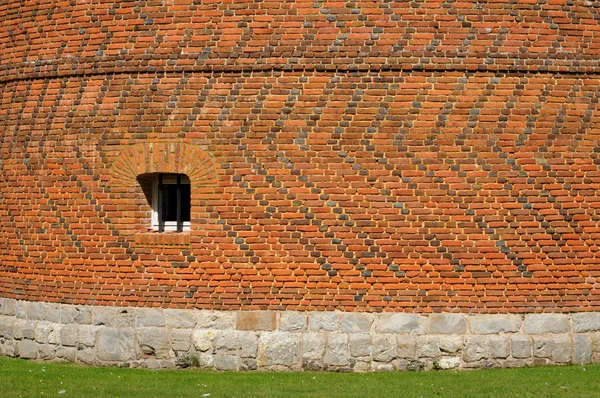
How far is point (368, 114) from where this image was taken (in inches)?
555

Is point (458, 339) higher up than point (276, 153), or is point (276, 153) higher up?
point (276, 153)

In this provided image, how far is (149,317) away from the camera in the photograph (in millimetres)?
14430

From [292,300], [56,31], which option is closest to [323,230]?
[292,300]

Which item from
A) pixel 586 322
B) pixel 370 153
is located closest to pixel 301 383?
pixel 370 153

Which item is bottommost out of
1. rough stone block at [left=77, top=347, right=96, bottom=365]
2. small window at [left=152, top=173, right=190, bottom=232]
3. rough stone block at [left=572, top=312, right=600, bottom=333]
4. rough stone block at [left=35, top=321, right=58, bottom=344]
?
rough stone block at [left=77, top=347, right=96, bottom=365]

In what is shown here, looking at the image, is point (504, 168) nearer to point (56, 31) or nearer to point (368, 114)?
point (368, 114)

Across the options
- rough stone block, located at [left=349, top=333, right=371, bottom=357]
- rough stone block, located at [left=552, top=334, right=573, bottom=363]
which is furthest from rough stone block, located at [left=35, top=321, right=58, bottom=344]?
rough stone block, located at [left=552, top=334, right=573, bottom=363]

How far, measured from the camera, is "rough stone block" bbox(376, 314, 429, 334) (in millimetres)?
13977

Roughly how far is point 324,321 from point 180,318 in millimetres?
1780

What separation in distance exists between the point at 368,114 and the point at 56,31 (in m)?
4.28

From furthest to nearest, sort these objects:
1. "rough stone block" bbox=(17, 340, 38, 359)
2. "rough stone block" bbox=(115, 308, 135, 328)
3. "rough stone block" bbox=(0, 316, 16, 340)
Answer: "rough stone block" bbox=(0, 316, 16, 340)
"rough stone block" bbox=(17, 340, 38, 359)
"rough stone block" bbox=(115, 308, 135, 328)

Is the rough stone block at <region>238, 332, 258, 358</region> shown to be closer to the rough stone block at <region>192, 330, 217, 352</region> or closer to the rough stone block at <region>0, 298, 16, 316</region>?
the rough stone block at <region>192, 330, 217, 352</region>

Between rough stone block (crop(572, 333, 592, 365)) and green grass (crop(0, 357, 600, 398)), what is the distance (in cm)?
17

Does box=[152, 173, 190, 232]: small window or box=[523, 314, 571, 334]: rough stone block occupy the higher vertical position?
box=[152, 173, 190, 232]: small window
